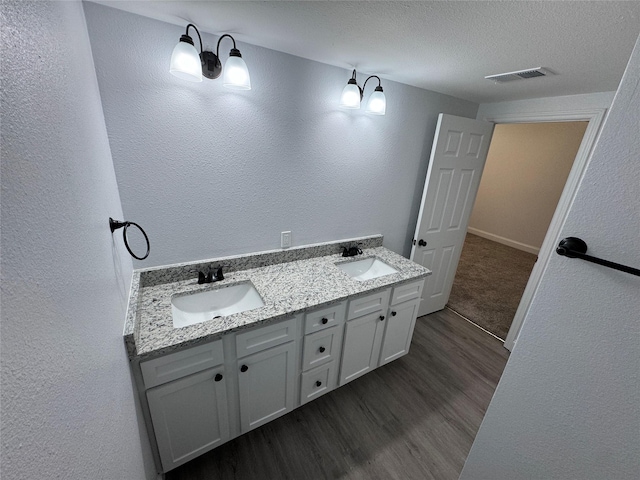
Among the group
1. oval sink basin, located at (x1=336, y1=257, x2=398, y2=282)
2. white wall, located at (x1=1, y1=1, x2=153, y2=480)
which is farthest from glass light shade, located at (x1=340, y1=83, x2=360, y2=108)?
white wall, located at (x1=1, y1=1, x2=153, y2=480)

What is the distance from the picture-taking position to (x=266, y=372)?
1388 millimetres

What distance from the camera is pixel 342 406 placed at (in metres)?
1.74

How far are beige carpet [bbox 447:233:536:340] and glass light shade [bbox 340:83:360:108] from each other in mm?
2448

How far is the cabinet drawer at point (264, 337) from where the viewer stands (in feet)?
4.10

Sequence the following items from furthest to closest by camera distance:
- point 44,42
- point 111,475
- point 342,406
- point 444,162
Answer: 1. point 444,162
2. point 342,406
3. point 111,475
4. point 44,42

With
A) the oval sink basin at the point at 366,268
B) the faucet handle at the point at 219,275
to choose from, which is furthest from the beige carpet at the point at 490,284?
the faucet handle at the point at 219,275

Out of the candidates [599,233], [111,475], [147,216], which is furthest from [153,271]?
[599,233]

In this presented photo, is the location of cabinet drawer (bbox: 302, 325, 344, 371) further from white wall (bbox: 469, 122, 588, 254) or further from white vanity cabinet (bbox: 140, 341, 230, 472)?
white wall (bbox: 469, 122, 588, 254)

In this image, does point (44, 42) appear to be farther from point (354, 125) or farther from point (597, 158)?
point (354, 125)

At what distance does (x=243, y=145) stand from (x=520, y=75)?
1.67 m

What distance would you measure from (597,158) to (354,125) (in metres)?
1.38

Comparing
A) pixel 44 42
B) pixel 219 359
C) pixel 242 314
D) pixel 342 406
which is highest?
pixel 44 42

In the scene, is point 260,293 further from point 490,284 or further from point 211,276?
point 490,284

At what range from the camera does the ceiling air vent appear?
1394mm
